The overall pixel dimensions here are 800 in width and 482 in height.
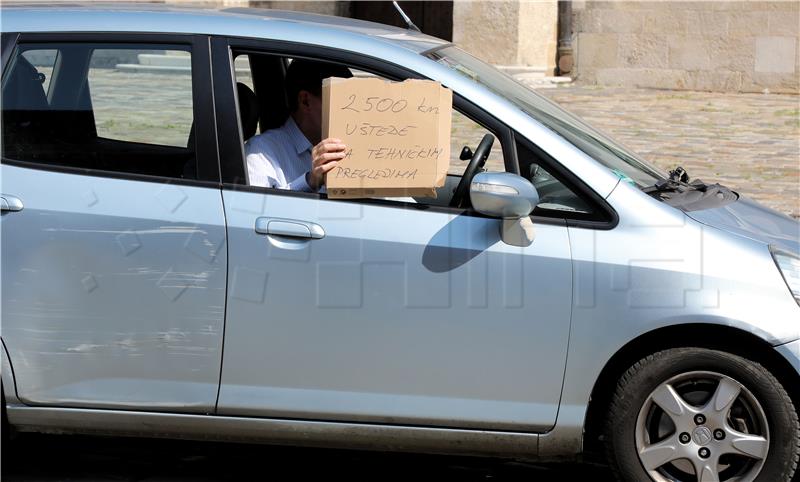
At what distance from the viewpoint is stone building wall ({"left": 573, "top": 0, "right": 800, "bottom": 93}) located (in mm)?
15891

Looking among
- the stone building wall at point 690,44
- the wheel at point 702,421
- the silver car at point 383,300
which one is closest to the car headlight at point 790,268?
the silver car at point 383,300

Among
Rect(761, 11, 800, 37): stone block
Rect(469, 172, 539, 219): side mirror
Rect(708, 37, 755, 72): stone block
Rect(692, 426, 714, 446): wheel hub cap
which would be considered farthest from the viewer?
Rect(708, 37, 755, 72): stone block

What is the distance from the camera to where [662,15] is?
16.4 meters

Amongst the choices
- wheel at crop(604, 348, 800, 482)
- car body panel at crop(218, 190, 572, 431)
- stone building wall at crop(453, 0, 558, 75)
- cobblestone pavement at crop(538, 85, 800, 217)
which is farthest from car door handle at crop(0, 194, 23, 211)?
stone building wall at crop(453, 0, 558, 75)

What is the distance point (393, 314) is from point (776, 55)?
531 inches

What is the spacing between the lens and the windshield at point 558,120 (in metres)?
4.09

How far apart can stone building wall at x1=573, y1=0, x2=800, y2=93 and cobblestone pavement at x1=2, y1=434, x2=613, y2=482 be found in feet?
41.2

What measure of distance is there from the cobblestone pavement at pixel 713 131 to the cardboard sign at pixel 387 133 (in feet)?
15.3

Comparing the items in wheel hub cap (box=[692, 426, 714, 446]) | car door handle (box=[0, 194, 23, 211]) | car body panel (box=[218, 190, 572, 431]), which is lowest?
wheel hub cap (box=[692, 426, 714, 446])

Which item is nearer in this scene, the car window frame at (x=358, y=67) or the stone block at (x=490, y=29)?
the car window frame at (x=358, y=67)

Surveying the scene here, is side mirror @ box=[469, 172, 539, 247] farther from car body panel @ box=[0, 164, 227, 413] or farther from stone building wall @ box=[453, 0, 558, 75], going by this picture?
stone building wall @ box=[453, 0, 558, 75]

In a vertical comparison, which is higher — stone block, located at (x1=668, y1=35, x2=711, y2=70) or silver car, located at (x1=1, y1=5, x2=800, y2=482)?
silver car, located at (x1=1, y1=5, x2=800, y2=482)

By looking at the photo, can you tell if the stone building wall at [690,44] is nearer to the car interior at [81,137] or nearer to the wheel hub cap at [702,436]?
the car interior at [81,137]

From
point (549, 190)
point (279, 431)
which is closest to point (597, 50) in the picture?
point (549, 190)
